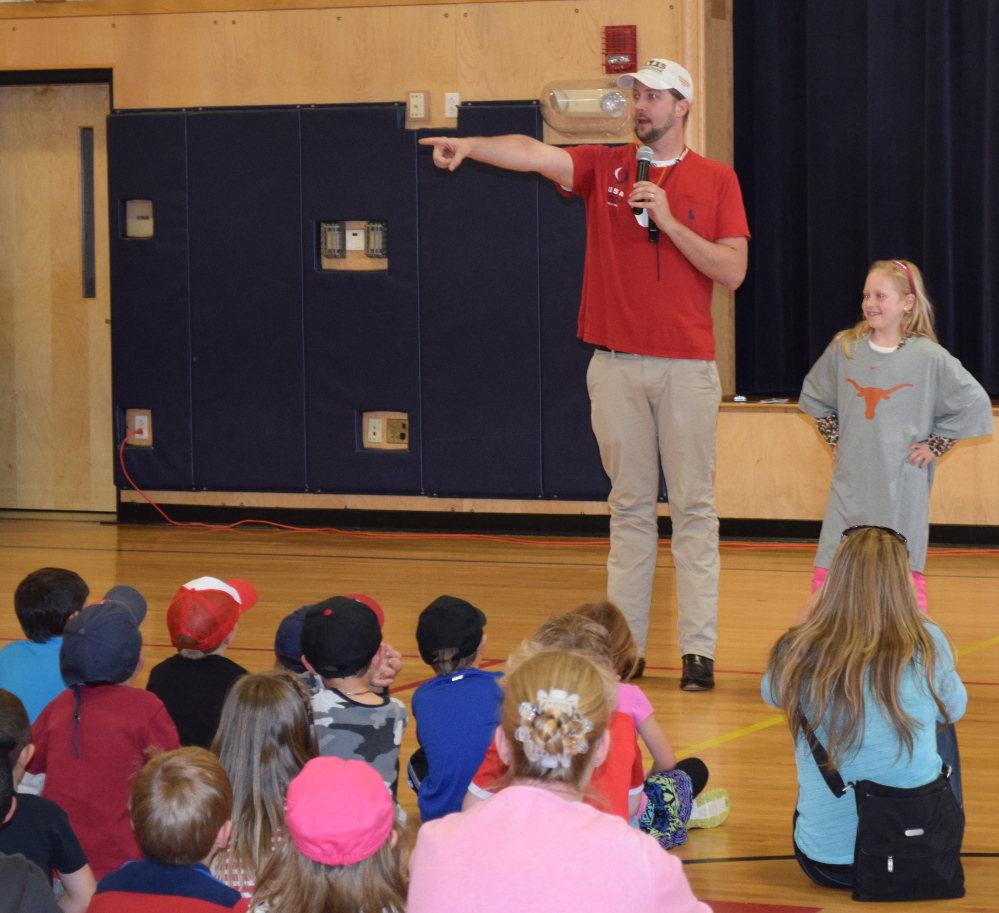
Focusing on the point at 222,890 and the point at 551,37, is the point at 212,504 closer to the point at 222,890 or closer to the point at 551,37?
the point at 551,37

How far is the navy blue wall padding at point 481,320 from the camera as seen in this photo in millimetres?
6289

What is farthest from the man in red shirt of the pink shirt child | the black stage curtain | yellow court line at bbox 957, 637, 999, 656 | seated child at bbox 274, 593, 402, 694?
the black stage curtain

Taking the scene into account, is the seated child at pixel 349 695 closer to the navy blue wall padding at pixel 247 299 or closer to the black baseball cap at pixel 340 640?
the black baseball cap at pixel 340 640

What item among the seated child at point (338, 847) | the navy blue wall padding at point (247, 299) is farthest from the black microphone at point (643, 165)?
the navy blue wall padding at point (247, 299)

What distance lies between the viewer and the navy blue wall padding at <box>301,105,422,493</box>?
6410 mm

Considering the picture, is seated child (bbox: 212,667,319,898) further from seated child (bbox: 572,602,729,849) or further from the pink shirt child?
the pink shirt child

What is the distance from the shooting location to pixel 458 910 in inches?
51.9

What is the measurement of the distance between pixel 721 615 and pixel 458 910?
3.40m

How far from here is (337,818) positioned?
1511 mm

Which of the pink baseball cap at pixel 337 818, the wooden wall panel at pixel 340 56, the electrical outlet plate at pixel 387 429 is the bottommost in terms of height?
the pink baseball cap at pixel 337 818

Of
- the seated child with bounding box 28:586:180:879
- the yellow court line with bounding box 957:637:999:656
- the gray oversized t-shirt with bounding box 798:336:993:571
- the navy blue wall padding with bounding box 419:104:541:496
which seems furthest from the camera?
the navy blue wall padding with bounding box 419:104:541:496

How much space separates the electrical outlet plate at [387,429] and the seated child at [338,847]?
4998mm

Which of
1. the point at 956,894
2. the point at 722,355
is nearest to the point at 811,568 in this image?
the point at 722,355

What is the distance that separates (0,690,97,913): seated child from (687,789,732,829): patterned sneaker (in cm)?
119
